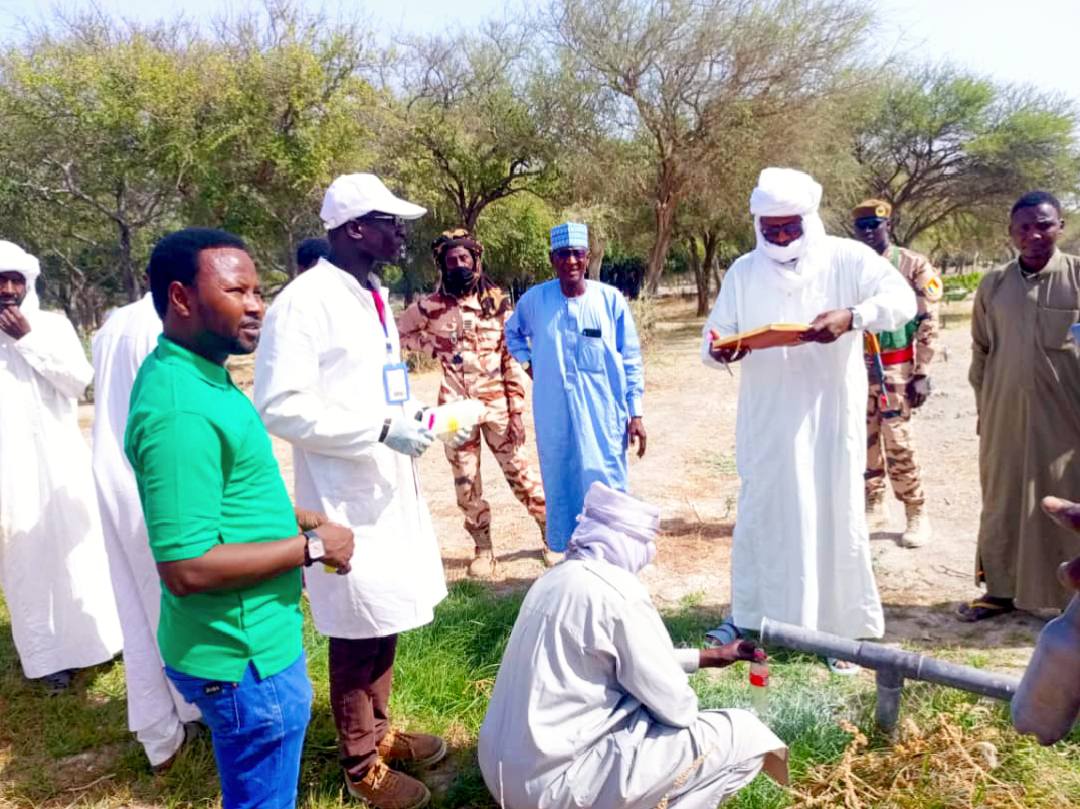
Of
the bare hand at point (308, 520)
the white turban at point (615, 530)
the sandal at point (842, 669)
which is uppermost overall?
the bare hand at point (308, 520)

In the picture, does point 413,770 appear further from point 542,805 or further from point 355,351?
point 355,351

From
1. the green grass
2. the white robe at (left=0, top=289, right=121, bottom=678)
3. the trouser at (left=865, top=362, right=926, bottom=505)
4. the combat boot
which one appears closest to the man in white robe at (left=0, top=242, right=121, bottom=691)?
the white robe at (left=0, top=289, right=121, bottom=678)

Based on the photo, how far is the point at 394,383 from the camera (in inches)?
106

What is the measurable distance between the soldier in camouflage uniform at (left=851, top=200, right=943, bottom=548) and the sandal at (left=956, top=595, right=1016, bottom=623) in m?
1.08

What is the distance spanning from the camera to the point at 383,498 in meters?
2.62

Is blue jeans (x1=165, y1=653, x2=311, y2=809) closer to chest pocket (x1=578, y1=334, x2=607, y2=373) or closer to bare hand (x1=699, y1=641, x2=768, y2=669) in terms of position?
bare hand (x1=699, y1=641, x2=768, y2=669)

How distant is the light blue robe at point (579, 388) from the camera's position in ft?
15.3

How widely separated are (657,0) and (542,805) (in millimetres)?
15623

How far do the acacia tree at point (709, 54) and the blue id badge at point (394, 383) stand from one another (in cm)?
1424

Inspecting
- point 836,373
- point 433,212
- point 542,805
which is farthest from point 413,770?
point 433,212

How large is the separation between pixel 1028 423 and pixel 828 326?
4.12 ft

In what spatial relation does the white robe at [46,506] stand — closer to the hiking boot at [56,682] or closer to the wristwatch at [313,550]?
the hiking boot at [56,682]

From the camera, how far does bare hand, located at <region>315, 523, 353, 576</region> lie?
1.92m

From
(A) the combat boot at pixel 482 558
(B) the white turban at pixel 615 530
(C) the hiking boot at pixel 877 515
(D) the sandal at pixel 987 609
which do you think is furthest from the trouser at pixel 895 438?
(B) the white turban at pixel 615 530
